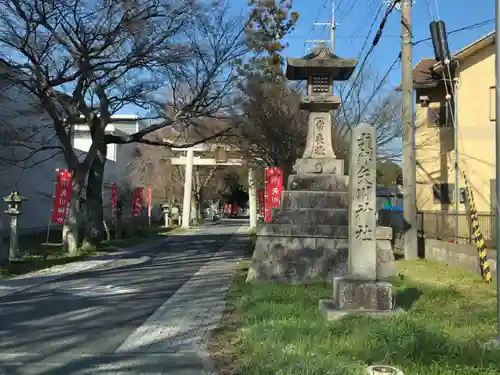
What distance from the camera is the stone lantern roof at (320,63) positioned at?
45.2 feet

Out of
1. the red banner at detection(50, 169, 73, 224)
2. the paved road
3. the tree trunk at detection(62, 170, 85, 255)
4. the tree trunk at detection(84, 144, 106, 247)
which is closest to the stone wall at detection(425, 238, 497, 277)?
the paved road

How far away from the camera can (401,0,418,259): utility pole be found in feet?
52.4

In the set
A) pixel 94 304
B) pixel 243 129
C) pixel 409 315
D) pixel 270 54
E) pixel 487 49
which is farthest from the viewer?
pixel 270 54

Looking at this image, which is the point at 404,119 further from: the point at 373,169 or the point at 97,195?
the point at 97,195

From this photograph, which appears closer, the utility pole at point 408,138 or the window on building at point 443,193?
the utility pole at point 408,138

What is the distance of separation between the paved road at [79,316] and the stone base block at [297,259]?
1.97 m

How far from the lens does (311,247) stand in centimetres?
1215

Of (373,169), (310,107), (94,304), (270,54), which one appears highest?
(270,54)

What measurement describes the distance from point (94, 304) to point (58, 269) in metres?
5.95

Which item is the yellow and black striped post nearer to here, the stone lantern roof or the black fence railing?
the black fence railing

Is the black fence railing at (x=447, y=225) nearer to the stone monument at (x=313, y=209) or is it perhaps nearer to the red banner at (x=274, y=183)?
the stone monument at (x=313, y=209)

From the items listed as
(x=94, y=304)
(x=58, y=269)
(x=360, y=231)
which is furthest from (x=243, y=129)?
(x=360, y=231)

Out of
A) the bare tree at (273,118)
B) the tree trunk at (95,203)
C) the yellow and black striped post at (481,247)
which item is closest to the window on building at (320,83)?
the yellow and black striped post at (481,247)

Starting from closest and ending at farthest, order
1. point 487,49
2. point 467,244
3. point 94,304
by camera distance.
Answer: point 94,304
point 467,244
point 487,49
